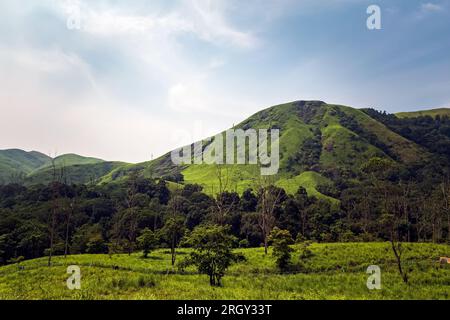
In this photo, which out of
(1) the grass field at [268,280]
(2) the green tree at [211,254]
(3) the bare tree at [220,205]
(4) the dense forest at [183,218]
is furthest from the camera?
(4) the dense forest at [183,218]

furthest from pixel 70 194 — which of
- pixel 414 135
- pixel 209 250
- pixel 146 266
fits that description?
pixel 414 135

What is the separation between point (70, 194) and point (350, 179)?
108m

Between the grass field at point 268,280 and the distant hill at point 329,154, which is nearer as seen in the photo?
the grass field at point 268,280

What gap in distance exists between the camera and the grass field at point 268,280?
1719 cm

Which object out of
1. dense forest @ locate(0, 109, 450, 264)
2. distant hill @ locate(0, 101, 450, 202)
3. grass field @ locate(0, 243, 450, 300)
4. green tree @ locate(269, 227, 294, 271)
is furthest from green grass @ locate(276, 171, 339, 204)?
green tree @ locate(269, 227, 294, 271)

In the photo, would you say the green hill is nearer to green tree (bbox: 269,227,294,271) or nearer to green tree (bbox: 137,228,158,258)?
green tree (bbox: 137,228,158,258)

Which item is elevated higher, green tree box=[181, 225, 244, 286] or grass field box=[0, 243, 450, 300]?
green tree box=[181, 225, 244, 286]

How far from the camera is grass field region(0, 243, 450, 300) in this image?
1719 cm

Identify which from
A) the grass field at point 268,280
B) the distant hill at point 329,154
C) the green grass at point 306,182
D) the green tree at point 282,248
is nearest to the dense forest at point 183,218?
the grass field at point 268,280

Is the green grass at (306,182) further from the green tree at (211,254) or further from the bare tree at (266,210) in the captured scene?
the green tree at (211,254)

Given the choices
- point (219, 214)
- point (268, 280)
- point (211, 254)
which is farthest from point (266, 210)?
point (211, 254)

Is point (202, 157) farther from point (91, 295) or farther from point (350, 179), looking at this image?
point (91, 295)

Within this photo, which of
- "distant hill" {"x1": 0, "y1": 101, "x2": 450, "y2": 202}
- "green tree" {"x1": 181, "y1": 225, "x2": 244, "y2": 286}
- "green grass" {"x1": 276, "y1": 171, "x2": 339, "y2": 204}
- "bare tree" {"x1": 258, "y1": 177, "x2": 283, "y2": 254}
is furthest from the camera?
"distant hill" {"x1": 0, "y1": 101, "x2": 450, "y2": 202}
